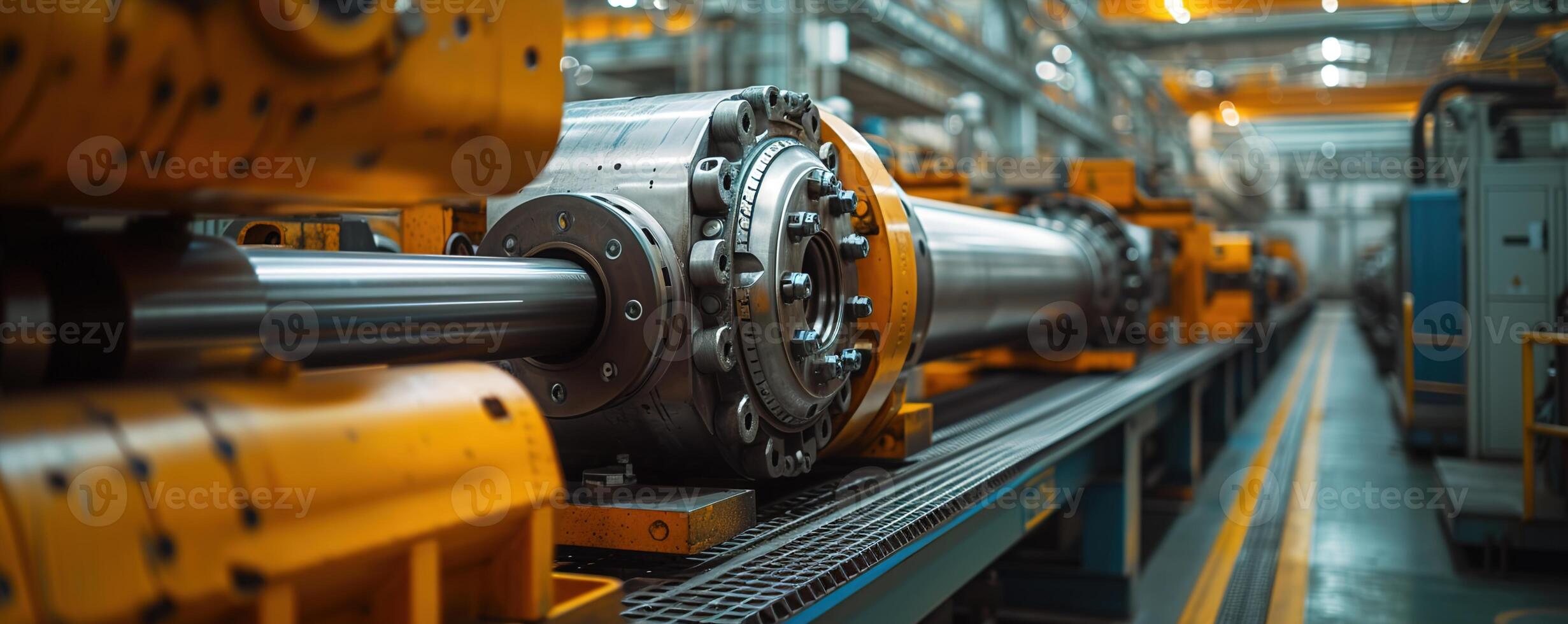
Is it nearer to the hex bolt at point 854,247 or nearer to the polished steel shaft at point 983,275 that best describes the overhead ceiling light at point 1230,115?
the polished steel shaft at point 983,275

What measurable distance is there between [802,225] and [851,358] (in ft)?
1.19

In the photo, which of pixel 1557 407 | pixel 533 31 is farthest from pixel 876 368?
pixel 1557 407

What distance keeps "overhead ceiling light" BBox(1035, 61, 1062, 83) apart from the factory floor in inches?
185

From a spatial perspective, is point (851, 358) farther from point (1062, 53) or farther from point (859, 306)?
point (1062, 53)

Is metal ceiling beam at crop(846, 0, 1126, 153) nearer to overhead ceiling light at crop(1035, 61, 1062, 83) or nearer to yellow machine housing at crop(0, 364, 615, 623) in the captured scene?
overhead ceiling light at crop(1035, 61, 1062, 83)

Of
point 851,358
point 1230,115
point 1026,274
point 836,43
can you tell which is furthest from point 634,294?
point 1230,115

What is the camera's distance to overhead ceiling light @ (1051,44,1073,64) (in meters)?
12.9

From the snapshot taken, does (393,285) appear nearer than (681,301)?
Yes

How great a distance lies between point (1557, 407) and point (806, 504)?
3934mm

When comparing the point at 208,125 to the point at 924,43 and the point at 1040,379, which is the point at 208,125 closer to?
the point at 1040,379

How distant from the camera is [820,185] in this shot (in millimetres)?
2369

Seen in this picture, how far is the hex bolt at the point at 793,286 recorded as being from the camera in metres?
2.17

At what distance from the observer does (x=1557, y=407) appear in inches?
184

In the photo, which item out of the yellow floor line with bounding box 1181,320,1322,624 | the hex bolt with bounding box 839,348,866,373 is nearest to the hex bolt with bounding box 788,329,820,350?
the hex bolt with bounding box 839,348,866,373
